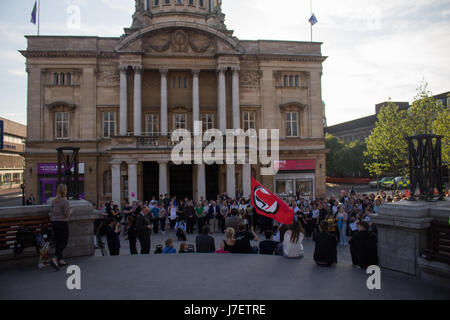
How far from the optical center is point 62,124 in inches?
1224

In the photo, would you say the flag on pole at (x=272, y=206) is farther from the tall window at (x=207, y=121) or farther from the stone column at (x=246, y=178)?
the tall window at (x=207, y=121)

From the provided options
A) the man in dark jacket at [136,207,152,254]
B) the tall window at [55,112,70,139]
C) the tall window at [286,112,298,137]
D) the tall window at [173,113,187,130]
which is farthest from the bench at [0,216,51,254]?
the tall window at [286,112,298,137]

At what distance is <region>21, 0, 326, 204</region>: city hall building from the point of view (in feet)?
99.1

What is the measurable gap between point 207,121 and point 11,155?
54638 mm

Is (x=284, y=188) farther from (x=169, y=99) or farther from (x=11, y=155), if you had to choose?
(x=11, y=155)

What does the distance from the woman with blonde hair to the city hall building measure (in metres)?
20.2

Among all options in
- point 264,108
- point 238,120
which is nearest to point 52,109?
point 238,120

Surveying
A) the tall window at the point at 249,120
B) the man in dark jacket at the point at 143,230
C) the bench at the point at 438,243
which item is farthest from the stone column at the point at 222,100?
the bench at the point at 438,243

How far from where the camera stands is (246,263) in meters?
8.59

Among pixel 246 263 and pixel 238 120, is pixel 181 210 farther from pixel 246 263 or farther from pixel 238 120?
pixel 238 120

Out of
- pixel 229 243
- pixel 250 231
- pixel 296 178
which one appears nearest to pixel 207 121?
pixel 296 178

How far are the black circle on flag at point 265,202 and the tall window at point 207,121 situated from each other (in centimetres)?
2165

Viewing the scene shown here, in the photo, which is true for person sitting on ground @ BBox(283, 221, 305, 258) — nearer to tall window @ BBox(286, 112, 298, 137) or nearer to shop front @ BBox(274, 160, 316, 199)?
shop front @ BBox(274, 160, 316, 199)

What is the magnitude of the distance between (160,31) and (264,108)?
40.7ft
